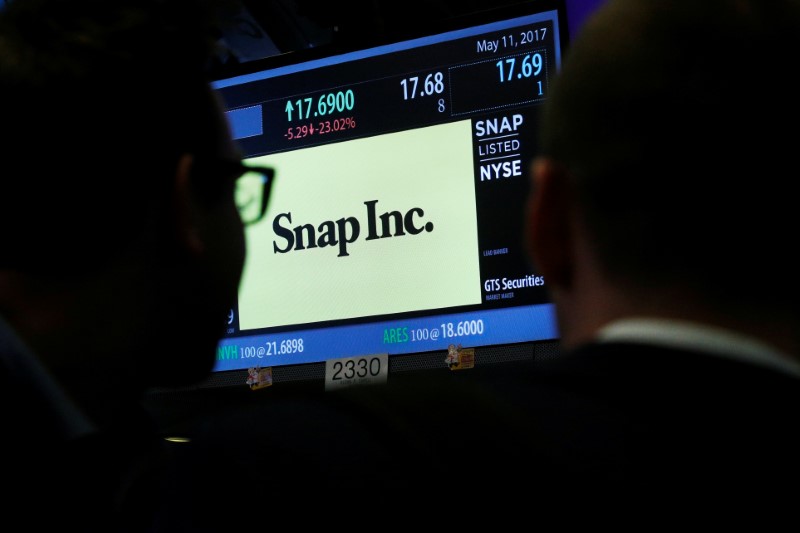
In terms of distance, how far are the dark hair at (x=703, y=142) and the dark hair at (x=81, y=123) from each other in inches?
19.0

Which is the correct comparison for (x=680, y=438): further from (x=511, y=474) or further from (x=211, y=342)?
(x=211, y=342)

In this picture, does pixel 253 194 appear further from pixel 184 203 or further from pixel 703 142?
pixel 703 142

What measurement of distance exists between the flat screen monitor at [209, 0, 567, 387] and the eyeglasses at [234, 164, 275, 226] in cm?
44

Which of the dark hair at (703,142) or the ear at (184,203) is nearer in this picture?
the dark hair at (703,142)

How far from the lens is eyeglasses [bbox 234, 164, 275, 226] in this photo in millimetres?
1075

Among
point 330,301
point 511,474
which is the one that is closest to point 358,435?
point 511,474

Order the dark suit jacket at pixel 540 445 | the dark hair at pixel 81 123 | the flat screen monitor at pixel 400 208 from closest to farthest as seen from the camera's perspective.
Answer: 1. the dark suit jacket at pixel 540 445
2. the dark hair at pixel 81 123
3. the flat screen monitor at pixel 400 208

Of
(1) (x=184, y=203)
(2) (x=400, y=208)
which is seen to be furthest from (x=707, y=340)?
(2) (x=400, y=208)

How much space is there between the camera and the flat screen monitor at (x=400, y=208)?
1604mm

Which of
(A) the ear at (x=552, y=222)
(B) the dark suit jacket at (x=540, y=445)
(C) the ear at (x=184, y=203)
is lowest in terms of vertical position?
(B) the dark suit jacket at (x=540, y=445)

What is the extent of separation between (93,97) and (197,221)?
16cm

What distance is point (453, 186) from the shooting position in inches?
64.7

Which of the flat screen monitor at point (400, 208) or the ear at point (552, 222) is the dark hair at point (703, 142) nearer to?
the ear at point (552, 222)

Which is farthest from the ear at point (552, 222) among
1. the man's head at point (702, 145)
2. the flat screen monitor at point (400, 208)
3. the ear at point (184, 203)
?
the flat screen monitor at point (400, 208)
